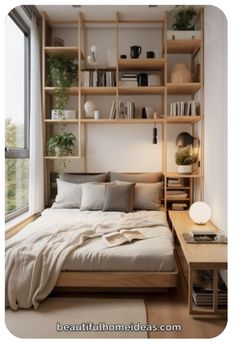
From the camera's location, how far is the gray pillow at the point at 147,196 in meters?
3.36

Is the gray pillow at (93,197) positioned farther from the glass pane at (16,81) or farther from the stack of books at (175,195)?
the glass pane at (16,81)

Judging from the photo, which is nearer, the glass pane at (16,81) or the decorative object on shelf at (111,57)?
the glass pane at (16,81)

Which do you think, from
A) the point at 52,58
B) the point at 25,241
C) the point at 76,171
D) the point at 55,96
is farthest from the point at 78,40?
the point at 25,241

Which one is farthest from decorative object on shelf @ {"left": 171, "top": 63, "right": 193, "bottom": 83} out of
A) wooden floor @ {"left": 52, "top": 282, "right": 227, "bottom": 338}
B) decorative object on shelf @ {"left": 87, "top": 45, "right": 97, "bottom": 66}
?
wooden floor @ {"left": 52, "top": 282, "right": 227, "bottom": 338}

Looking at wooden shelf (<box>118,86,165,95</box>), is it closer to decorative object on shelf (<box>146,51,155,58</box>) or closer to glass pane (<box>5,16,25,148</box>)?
decorative object on shelf (<box>146,51,155,58</box>)

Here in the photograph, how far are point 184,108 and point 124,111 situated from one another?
643mm

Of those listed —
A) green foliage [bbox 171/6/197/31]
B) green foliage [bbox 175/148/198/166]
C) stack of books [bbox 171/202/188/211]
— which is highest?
green foliage [bbox 171/6/197/31]

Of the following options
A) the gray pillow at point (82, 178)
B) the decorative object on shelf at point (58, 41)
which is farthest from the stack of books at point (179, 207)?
the decorative object on shelf at point (58, 41)

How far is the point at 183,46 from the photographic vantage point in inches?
136

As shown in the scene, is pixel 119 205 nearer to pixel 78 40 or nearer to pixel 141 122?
pixel 141 122

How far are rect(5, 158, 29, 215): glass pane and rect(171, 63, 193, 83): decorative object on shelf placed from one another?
179cm

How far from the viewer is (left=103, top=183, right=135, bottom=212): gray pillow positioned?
3.23 metres

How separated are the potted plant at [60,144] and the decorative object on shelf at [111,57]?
Answer: 847mm
